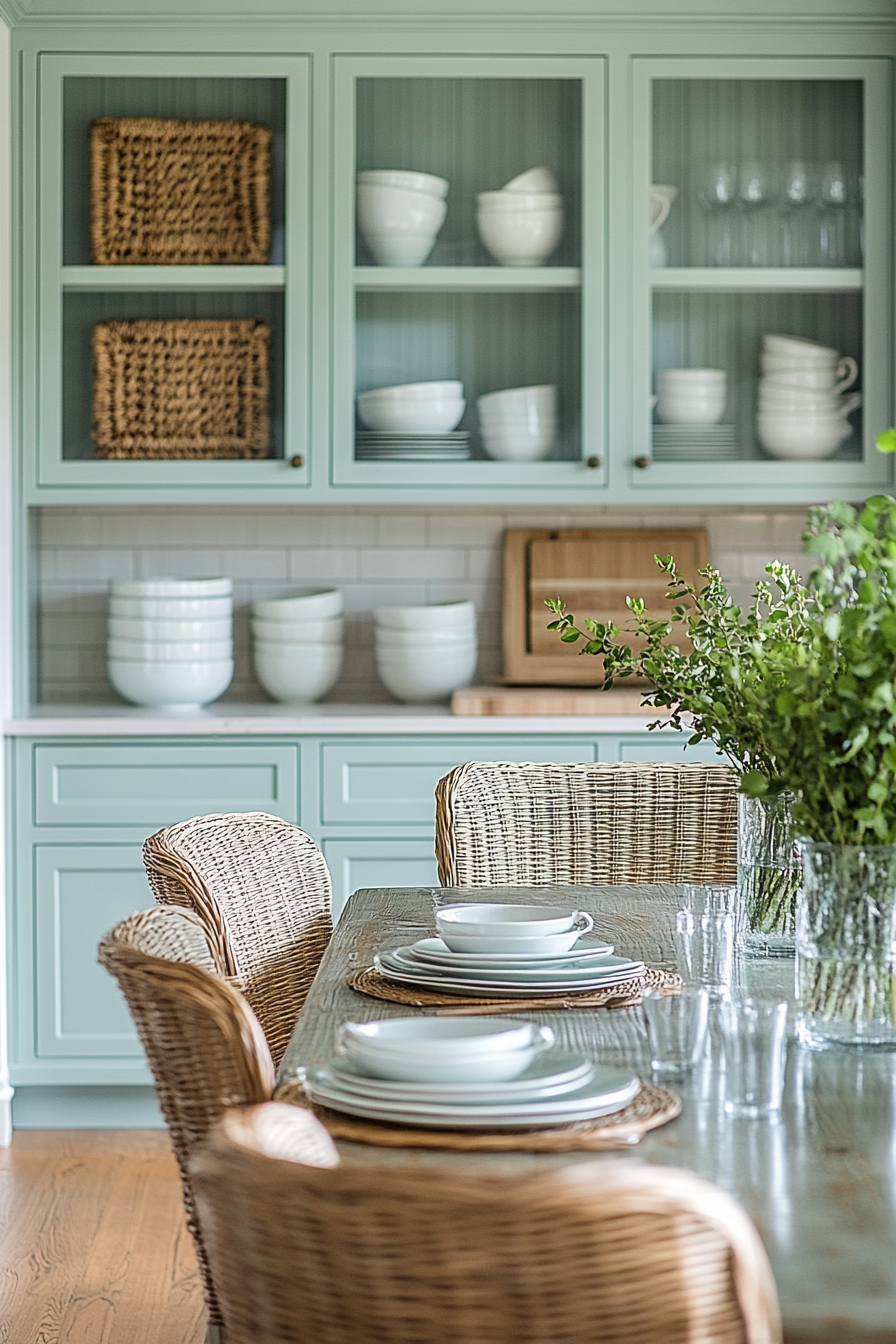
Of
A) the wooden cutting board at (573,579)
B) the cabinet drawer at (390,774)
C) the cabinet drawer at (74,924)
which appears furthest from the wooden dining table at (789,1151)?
the wooden cutting board at (573,579)

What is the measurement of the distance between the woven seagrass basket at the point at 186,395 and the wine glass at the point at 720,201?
1.02 metres

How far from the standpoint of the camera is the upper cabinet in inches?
129

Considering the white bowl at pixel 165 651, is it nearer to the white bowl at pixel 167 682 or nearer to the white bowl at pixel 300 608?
the white bowl at pixel 167 682

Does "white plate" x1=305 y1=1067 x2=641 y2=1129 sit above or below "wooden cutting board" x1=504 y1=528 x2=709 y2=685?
below

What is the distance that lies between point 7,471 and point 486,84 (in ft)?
4.47

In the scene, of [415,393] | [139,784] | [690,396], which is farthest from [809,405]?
[139,784]

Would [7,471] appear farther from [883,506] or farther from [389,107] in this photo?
[883,506]

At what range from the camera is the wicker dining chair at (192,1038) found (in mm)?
1070

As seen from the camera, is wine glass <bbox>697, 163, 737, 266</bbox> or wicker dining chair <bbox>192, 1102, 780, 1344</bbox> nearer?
wicker dining chair <bbox>192, 1102, 780, 1344</bbox>

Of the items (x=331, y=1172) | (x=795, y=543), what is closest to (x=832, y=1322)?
(x=331, y=1172)

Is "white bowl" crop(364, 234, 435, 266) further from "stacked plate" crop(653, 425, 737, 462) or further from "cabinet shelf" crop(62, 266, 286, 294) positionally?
"stacked plate" crop(653, 425, 737, 462)

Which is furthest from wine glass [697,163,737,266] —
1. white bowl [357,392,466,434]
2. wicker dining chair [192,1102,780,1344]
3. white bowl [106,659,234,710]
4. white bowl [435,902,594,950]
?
wicker dining chair [192,1102,780,1344]

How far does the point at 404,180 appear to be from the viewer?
3.32 metres

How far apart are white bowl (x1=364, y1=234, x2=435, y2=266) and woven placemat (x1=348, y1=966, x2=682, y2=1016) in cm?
222
